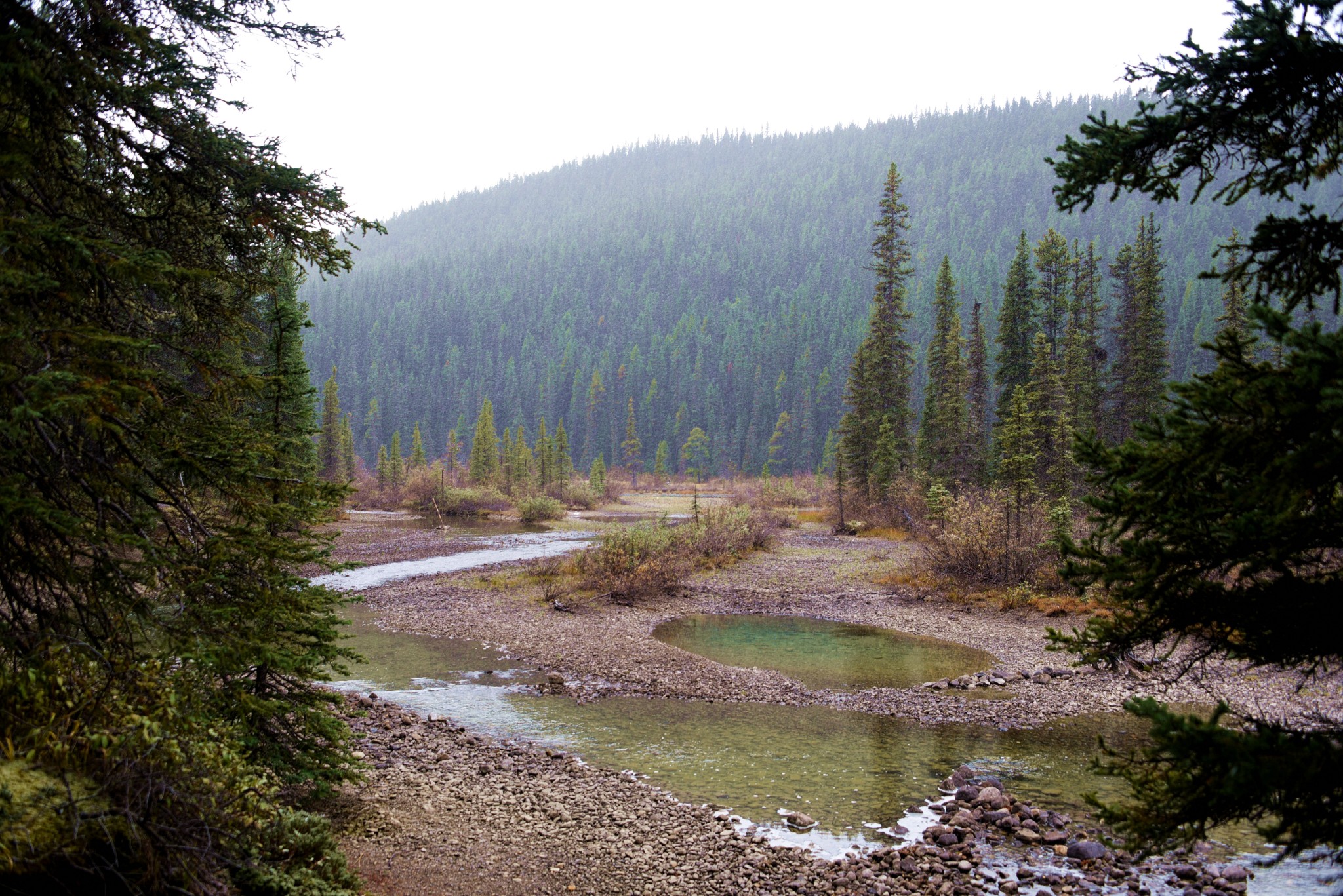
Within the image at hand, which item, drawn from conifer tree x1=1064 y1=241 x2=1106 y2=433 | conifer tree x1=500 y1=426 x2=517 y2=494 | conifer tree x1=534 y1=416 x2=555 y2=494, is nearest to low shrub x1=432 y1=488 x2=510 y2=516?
conifer tree x1=500 y1=426 x2=517 y2=494

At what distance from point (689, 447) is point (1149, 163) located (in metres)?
107

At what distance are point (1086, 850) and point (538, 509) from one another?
4712 centimetres

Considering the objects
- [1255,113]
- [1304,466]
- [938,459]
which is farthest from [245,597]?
[938,459]

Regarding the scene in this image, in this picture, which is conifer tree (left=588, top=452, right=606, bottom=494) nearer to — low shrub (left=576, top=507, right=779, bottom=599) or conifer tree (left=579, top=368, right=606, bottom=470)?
low shrub (left=576, top=507, right=779, bottom=599)

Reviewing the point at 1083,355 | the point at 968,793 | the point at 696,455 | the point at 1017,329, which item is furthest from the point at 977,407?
the point at 696,455

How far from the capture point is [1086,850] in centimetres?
741

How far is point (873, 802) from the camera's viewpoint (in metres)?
8.86

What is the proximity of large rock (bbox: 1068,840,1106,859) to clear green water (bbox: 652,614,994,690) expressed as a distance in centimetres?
653

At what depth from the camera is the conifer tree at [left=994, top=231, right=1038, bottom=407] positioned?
40125 mm

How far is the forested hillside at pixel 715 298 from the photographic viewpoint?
118625 millimetres

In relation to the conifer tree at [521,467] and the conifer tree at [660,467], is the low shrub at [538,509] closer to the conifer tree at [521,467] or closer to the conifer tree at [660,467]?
the conifer tree at [521,467]

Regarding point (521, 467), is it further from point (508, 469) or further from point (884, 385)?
point (884, 385)

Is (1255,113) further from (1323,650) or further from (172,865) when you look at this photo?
(172,865)

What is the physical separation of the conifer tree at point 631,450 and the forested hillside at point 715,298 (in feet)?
18.4
